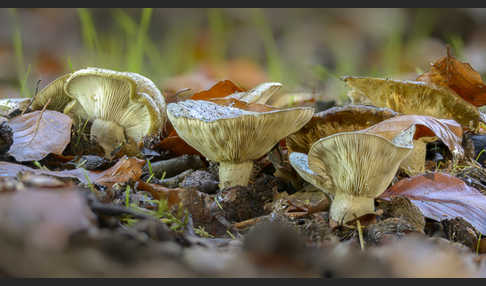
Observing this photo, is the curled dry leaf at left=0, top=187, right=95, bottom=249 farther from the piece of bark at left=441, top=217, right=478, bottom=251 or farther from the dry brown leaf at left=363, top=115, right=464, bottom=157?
the piece of bark at left=441, top=217, right=478, bottom=251

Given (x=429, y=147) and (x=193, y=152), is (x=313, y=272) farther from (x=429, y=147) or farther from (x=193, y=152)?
(x=429, y=147)

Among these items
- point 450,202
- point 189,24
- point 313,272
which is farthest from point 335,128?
point 189,24

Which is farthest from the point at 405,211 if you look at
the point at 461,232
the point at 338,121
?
the point at 338,121

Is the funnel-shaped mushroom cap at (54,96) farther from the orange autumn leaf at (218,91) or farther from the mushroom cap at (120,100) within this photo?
the orange autumn leaf at (218,91)

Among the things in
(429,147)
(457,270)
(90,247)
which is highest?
(90,247)

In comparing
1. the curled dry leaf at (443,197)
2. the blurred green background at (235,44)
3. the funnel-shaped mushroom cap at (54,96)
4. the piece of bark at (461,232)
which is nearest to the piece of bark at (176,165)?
the funnel-shaped mushroom cap at (54,96)

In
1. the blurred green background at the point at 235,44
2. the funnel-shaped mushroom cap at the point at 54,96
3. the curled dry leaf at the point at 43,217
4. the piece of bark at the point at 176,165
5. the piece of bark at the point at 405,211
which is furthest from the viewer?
the blurred green background at the point at 235,44

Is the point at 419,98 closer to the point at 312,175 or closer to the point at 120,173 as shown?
the point at 312,175
